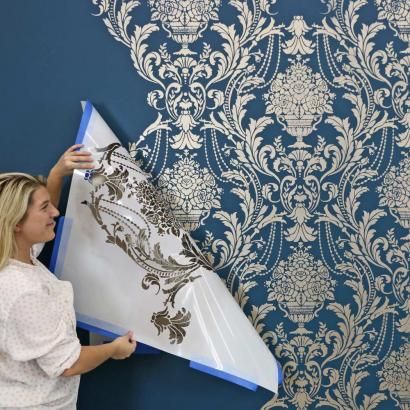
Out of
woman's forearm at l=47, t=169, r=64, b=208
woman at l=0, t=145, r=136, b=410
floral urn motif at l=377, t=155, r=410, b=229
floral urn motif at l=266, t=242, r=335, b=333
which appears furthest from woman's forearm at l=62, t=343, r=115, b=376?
floral urn motif at l=377, t=155, r=410, b=229

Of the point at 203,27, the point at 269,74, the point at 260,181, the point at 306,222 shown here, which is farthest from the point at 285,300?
the point at 203,27

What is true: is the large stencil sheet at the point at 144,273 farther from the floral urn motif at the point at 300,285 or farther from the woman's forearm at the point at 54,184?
the floral urn motif at the point at 300,285

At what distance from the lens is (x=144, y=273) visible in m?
1.74

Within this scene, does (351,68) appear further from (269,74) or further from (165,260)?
(165,260)

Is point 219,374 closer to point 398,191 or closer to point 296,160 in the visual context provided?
point 296,160

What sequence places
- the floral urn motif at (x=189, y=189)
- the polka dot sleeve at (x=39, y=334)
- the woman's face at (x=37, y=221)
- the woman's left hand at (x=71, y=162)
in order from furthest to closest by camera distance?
the floral urn motif at (x=189, y=189) → the woman's left hand at (x=71, y=162) → the woman's face at (x=37, y=221) → the polka dot sleeve at (x=39, y=334)

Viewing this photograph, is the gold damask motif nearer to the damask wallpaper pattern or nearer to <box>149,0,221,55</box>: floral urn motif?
the damask wallpaper pattern

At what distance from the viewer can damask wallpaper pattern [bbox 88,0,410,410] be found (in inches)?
70.1

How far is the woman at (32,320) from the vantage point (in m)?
1.39

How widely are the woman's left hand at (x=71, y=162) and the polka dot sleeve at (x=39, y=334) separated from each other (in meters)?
0.42

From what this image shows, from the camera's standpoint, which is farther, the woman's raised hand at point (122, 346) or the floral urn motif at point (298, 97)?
the floral urn motif at point (298, 97)

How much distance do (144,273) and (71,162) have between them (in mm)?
386

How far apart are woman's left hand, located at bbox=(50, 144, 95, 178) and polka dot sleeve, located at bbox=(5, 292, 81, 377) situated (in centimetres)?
42

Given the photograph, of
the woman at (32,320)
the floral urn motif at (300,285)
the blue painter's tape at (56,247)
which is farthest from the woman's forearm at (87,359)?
the floral urn motif at (300,285)
